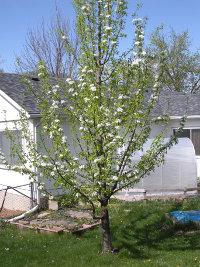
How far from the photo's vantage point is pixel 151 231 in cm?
1098

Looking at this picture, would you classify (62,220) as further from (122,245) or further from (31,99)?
(31,99)

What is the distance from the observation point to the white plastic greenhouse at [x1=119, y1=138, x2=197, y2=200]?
15414 mm

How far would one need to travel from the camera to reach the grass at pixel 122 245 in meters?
8.85

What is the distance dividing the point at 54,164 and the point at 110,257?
2.23m

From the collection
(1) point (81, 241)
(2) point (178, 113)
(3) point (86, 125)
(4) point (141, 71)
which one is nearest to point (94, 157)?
(3) point (86, 125)

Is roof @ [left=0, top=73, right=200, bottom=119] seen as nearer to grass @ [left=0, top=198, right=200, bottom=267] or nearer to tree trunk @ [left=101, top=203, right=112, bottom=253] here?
grass @ [left=0, top=198, right=200, bottom=267]

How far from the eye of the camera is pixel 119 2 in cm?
866

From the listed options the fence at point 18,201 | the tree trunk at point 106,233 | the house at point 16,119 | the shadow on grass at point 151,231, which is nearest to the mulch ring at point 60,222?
the shadow on grass at point 151,231

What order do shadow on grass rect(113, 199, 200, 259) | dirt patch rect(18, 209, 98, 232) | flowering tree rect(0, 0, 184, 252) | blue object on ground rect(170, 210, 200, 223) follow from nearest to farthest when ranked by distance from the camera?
flowering tree rect(0, 0, 184, 252) → shadow on grass rect(113, 199, 200, 259) → blue object on ground rect(170, 210, 200, 223) → dirt patch rect(18, 209, 98, 232)

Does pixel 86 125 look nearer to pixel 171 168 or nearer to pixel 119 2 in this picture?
pixel 119 2

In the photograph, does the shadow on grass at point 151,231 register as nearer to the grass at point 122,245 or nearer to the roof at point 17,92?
the grass at point 122,245

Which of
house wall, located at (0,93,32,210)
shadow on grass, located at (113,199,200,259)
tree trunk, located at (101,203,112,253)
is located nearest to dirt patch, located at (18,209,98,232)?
shadow on grass, located at (113,199,200,259)

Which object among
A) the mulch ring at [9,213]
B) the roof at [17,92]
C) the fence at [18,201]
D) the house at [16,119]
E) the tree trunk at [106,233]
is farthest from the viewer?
the roof at [17,92]

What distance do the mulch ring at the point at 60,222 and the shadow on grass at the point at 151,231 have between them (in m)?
0.90
